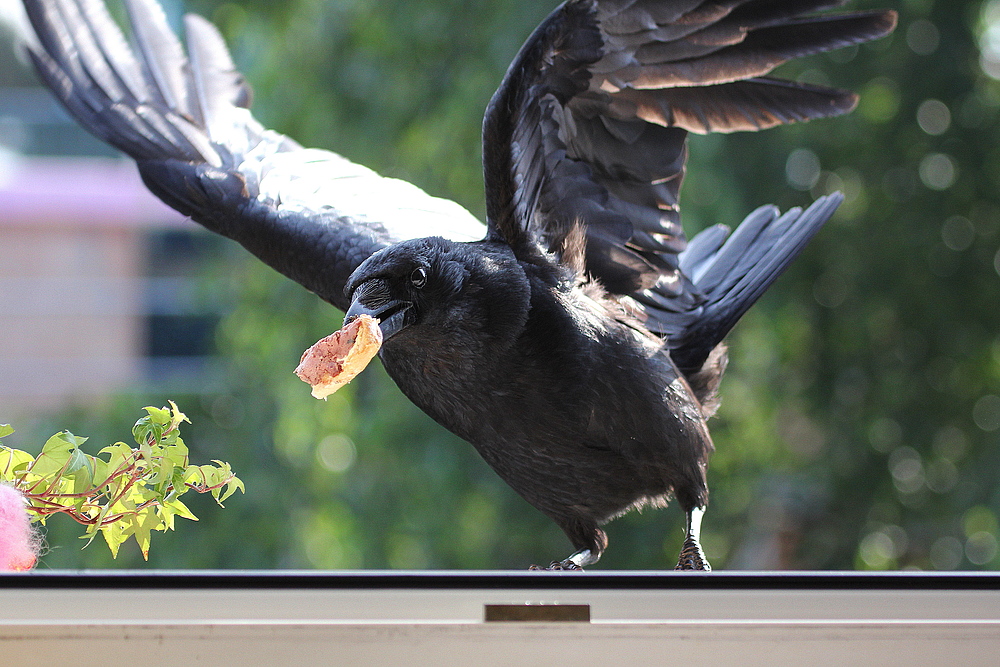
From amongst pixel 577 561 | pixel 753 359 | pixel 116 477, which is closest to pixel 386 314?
pixel 116 477

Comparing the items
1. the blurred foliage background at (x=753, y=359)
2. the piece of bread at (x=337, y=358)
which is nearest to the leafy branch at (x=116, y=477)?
the piece of bread at (x=337, y=358)

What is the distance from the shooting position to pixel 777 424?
4.18 metres

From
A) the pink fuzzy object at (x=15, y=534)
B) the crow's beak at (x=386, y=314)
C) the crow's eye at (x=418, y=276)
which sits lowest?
the pink fuzzy object at (x=15, y=534)

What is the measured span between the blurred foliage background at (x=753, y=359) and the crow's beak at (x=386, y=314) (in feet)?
8.01

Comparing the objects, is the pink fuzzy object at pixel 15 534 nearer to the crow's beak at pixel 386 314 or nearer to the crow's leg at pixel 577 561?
the crow's beak at pixel 386 314

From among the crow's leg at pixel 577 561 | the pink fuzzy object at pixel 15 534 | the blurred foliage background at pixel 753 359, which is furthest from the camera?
the blurred foliage background at pixel 753 359

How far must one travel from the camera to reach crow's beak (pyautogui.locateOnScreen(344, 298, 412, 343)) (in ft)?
3.68

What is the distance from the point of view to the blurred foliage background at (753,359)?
144 inches

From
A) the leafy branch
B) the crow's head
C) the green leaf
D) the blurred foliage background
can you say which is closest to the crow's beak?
the crow's head

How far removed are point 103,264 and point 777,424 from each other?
19.9 feet

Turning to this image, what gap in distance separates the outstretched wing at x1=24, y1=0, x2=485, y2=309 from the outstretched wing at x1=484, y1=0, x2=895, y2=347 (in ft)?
0.87

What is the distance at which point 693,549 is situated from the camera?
136 centimetres

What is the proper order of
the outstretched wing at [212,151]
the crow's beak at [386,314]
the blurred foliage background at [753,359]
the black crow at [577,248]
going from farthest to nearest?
the blurred foliage background at [753,359] → the outstretched wing at [212,151] → the black crow at [577,248] → the crow's beak at [386,314]

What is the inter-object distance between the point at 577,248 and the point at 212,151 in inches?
31.8
